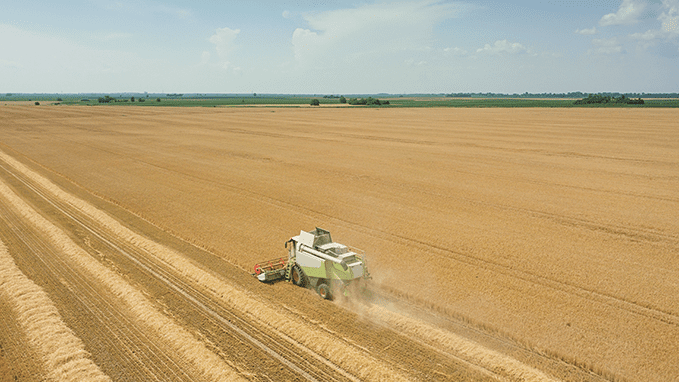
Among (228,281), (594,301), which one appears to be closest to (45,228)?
(228,281)

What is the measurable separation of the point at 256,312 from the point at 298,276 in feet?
7.60

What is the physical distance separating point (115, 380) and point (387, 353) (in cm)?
720

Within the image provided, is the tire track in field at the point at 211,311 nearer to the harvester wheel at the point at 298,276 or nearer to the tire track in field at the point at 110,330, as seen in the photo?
the tire track in field at the point at 110,330

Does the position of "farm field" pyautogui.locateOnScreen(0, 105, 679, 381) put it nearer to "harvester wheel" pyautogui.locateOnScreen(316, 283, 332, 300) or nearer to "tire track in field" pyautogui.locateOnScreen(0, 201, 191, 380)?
"tire track in field" pyautogui.locateOnScreen(0, 201, 191, 380)

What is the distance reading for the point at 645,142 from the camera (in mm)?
50938

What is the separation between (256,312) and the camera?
13719mm

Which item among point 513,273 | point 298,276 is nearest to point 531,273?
point 513,273

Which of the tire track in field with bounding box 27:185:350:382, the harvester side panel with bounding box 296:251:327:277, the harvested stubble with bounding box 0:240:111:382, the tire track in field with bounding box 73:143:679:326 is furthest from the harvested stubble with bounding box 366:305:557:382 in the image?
the harvested stubble with bounding box 0:240:111:382

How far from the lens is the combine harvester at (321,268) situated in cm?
1384

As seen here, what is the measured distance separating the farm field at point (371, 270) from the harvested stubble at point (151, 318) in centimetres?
6

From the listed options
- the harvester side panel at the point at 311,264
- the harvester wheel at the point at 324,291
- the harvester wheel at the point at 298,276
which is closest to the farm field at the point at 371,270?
the harvester wheel at the point at 298,276

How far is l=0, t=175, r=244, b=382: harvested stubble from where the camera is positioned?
432 inches

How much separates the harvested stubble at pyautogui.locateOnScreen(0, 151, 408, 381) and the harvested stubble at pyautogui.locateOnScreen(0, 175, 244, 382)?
0.04 meters

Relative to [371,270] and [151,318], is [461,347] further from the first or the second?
[151,318]
